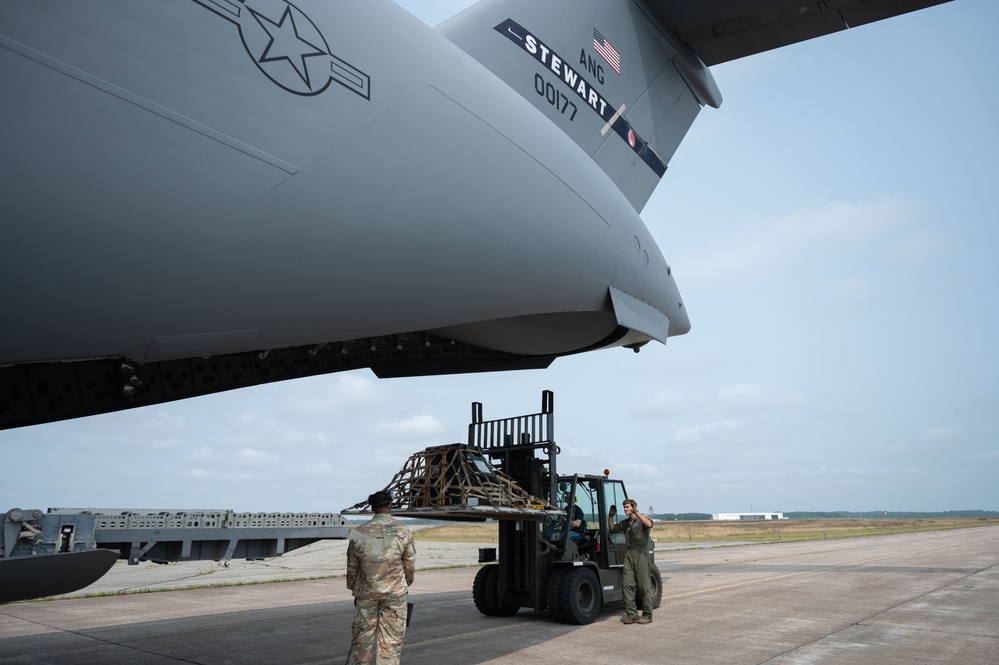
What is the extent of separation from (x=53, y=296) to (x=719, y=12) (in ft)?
23.0

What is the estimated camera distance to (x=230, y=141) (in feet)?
9.94

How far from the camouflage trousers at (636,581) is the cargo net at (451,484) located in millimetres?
1390

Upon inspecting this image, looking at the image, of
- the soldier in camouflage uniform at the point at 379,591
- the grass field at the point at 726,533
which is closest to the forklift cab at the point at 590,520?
the soldier in camouflage uniform at the point at 379,591

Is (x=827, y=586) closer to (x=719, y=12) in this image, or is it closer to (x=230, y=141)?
(x=719, y=12)

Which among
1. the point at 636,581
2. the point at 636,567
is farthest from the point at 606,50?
the point at 636,581

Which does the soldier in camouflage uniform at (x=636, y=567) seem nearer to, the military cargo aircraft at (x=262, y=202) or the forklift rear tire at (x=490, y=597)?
the forklift rear tire at (x=490, y=597)

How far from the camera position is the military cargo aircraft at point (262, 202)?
2.62 metres

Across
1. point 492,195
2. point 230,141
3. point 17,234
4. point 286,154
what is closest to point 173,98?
point 230,141

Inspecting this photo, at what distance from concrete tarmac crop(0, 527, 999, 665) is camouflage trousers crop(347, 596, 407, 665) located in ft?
5.86

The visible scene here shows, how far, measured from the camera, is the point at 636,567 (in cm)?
801

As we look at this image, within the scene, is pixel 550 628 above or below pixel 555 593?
below

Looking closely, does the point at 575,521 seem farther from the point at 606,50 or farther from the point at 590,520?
the point at 606,50

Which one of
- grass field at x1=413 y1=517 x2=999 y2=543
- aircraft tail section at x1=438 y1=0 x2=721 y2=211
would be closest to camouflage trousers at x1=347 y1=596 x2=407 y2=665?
aircraft tail section at x1=438 y1=0 x2=721 y2=211

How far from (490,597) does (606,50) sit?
6.36 metres
